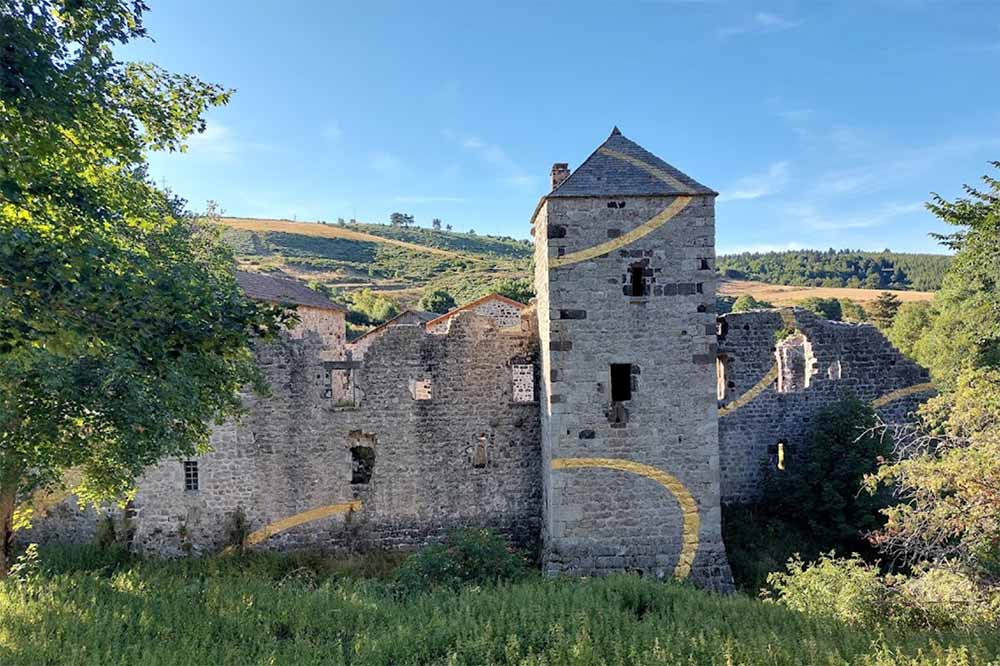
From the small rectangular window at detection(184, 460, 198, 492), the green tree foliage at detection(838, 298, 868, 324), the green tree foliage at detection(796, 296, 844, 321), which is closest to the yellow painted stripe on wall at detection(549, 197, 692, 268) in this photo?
the small rectangular window at detection(184, 460, 198, 492)

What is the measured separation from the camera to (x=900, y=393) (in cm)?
1537

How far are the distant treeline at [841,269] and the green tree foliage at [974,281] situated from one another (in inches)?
2985

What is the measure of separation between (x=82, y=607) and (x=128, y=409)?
267 centimetres

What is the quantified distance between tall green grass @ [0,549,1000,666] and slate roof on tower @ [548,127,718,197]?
692 cm

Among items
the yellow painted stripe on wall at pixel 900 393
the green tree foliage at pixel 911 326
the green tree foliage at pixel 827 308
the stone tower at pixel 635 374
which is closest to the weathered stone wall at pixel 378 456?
the stone tower at pixel 635 374

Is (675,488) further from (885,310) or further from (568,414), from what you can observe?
(885,310)

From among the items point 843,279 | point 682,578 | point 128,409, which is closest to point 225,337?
point 128,409

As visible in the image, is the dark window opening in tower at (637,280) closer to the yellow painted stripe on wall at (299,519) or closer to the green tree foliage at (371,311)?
the yellow painted stripe on wall at (299,519)

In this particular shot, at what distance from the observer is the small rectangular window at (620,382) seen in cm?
1145

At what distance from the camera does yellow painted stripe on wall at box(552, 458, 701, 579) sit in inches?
445

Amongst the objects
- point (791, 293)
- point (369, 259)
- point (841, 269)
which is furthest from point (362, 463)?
point (841, 269)

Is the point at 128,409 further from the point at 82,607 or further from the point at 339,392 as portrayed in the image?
the point at 339,392

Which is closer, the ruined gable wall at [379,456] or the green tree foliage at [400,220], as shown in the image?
the ruined gable wall at [379,456]

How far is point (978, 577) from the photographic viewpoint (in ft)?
28.6
